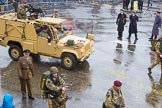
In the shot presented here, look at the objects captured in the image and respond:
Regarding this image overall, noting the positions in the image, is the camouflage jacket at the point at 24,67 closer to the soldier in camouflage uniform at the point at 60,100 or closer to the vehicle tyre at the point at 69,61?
the soldier in camouflage uniform at the point at 60,100

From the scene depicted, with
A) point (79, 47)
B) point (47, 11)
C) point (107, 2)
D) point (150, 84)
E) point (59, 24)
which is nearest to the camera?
point (150, 84)

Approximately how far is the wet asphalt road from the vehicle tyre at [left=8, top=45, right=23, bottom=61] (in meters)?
0.27

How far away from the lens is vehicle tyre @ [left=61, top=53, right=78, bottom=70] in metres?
14.9

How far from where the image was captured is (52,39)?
15.1 metres

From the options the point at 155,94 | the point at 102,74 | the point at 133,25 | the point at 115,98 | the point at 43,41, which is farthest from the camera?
the point at 133,25

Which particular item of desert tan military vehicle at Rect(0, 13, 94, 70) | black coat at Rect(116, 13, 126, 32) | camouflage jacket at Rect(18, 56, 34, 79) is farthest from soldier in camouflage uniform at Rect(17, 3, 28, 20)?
black coat at Rect(116, 13, 126, 32)

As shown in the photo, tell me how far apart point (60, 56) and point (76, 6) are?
713 inches

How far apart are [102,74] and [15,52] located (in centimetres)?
396

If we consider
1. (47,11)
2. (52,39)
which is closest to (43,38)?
(52,39)

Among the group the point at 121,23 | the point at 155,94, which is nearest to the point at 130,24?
the point at 121,23

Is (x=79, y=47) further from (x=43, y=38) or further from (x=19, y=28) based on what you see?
(x=19, y=28)

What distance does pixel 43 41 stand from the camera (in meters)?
15.2

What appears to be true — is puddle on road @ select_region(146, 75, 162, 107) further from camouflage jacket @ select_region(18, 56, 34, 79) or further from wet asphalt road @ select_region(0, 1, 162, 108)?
camouflage jacket @ select_region(18, 56, 34, 79)

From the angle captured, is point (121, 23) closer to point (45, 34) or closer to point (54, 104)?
point (45, 34)
